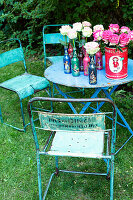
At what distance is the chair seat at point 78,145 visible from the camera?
1.87 m

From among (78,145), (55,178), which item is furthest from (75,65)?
(55,178)

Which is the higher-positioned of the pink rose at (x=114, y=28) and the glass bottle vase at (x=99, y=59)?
the pink rose at (x=114, y=28)

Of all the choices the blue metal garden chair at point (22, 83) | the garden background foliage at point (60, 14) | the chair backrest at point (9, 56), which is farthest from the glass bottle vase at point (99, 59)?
the garden background foliage at point (60, 14)

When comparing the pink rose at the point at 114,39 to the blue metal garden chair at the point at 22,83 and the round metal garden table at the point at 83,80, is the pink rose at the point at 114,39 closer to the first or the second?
the round metal garden table at the point at 83,80

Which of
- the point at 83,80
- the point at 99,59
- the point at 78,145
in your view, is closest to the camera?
the point at 78,145

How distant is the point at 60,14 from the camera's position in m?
5.52

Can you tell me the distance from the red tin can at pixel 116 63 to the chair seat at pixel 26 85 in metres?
1.04

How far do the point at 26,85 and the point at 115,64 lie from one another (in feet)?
4.16

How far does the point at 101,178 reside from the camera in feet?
8.21

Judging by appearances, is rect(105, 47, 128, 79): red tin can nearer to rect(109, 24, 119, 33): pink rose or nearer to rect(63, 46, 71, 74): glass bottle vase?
rect(109, 24, 119, 33): pink rose

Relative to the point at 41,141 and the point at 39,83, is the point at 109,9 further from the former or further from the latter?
the point at 41,141

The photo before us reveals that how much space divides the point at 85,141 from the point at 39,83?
1397 millimetres

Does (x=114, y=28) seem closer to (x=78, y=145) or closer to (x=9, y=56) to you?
(x=78, y=145)

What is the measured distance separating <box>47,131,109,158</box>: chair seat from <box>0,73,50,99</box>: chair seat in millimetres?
1081
